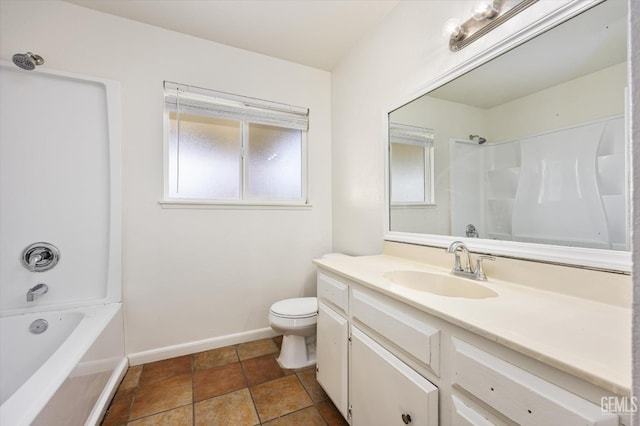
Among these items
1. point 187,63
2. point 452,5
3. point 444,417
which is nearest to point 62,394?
point 444,417

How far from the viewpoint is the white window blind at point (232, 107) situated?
202cm

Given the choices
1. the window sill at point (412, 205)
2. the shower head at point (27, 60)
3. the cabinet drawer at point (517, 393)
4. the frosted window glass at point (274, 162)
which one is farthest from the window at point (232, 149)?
the cabinet drawer at point (517, 393)

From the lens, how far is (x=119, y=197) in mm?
1830

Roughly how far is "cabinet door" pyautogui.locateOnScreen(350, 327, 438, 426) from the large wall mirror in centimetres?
66

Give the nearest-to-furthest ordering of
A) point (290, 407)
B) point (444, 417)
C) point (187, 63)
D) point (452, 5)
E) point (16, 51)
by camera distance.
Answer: point (444, 417) → point (452, 5) → point (290, 407) → point (16, 51) → point (187, 63)

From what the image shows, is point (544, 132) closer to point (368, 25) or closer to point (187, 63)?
point (368, 25)

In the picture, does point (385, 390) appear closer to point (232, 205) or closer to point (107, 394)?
point (107, 394)

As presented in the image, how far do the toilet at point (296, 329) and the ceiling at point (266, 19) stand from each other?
2.07 m

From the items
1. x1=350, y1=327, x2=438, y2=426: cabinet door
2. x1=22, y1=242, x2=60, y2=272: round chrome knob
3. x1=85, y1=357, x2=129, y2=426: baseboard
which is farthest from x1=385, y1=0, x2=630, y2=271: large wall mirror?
x1=22, y1=242, x2=60, y2=272: round chrome knob

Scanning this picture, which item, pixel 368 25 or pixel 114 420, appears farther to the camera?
pixel 368 25

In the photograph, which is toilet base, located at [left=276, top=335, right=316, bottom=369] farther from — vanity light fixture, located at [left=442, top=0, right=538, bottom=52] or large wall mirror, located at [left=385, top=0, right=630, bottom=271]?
vanity light fixture, located at [left=442, top=0, right=538, bottom=52]

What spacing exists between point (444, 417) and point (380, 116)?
169 centimetres

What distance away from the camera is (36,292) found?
162 centimetres

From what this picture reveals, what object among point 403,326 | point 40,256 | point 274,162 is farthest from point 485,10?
point 40,256
